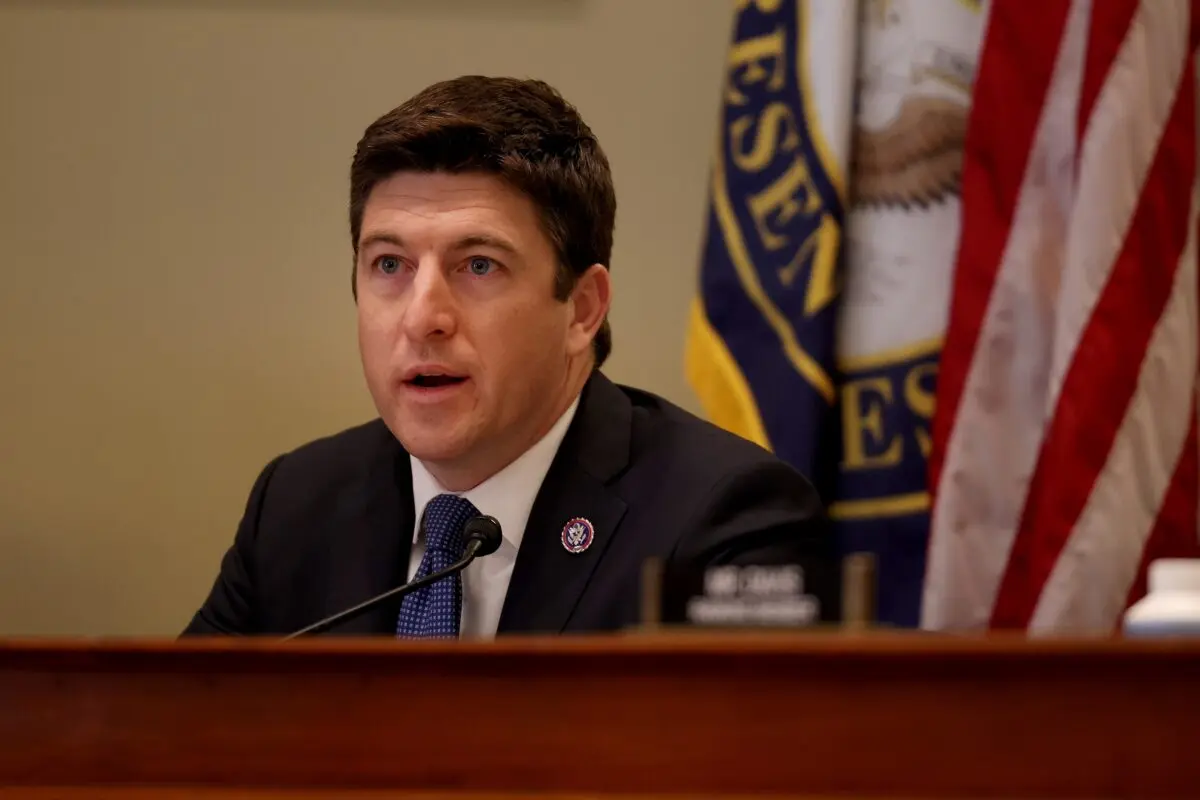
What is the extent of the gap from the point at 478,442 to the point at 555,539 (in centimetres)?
18

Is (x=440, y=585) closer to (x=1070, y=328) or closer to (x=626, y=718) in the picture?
(x=626, y=718)

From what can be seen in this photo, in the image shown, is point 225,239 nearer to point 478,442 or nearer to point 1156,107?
point 478,442

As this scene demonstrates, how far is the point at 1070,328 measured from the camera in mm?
2494

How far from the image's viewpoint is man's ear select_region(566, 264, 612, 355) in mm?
2242

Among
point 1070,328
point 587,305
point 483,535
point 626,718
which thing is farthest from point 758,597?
point 1070,328

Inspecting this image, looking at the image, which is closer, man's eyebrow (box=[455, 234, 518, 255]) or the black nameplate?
the black nameplate

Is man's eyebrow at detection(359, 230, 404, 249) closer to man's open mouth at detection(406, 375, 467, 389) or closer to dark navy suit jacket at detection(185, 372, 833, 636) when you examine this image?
man's open mouth at detection(406, 375, 467, 389)

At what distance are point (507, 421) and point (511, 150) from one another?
0.39 meters

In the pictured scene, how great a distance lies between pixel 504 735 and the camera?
3.68 ft

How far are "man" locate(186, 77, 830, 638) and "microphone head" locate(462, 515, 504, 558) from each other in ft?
0.87

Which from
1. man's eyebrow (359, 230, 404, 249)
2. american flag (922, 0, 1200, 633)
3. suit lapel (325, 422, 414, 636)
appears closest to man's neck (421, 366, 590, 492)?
suit lapel (325, 422, 414, 636)

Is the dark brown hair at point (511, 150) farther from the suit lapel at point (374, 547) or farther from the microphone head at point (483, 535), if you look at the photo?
the microphone head at point (483, 535)

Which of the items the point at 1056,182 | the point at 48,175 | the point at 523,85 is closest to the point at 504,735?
the point at 523,85

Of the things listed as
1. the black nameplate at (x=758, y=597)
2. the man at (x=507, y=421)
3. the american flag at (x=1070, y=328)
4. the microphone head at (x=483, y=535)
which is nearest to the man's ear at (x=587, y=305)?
the man at (x=507, y=421)
